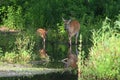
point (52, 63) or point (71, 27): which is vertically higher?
point (71, 27)

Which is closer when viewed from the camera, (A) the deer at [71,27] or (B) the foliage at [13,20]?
(A) the deer at [71,27]

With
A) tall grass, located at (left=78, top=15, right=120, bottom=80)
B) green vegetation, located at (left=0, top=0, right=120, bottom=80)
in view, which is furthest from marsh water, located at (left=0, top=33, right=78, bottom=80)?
green vegetation, located at (left=0, top=0, right=120, bottom=80)

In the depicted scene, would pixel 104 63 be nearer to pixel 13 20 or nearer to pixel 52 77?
pixel 52 77

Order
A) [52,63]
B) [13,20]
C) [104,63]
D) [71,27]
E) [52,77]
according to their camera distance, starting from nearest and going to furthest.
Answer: [104,63], [52,77], [52,63], [71,27], [13,20]

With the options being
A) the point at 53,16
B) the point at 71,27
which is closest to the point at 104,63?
the point at 71,27

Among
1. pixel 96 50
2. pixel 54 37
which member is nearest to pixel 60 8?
pixel 54 37

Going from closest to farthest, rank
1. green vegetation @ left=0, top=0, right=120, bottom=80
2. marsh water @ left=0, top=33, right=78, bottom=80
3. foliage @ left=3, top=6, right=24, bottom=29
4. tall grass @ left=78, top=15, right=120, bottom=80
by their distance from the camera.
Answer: tall grass @ left=78, top=15, right=120, bottom=80 → marsh water @ left=0, top=33, right=78, bottom=80 → green vegetation @ left=0, top=0, right=120, bottom=80 → foliage @ left=3, top=6, right=24, bottom=29

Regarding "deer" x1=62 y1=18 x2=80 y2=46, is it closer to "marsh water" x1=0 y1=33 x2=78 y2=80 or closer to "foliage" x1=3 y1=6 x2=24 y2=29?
"marsh water" x1=0 y1=33 x2=78 y2=80

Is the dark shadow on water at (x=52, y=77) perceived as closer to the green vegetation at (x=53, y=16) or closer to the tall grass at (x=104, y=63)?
the tall grass at (x=104, y=63)

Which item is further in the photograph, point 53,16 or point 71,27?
point 53,16

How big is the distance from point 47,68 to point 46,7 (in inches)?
572

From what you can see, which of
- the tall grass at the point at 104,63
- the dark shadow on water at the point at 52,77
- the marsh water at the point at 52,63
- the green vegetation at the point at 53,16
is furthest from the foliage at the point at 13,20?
the tall grass at the point at 104,63

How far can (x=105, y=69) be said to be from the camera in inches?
415

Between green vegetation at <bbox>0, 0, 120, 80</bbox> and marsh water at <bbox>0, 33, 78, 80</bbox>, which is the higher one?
green vegetation at <bbox>0, 0, 120, 80</bbox>
